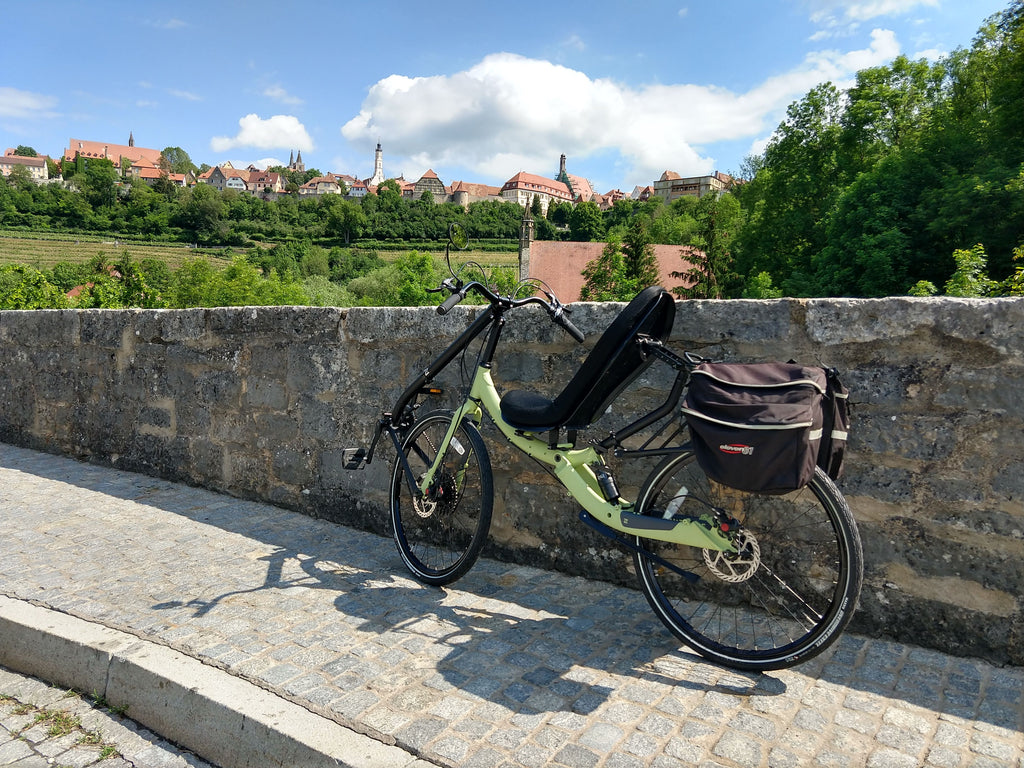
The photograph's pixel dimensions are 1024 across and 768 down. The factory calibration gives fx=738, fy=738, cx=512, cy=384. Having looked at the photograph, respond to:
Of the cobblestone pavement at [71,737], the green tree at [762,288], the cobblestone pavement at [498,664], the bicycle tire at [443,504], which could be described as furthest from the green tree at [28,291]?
the green tree at [762,288]

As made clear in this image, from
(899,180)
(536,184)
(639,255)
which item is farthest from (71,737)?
(536,184)

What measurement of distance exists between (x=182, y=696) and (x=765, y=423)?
1996 millimetres

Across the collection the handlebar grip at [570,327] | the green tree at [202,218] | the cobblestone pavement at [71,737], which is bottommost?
the cobblestone pavement at [71,737]

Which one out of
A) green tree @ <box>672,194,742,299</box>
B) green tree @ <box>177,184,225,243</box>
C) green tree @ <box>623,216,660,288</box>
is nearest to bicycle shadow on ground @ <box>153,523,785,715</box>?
green tree @ <box>672,194,742,299</box>

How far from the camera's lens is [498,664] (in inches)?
98.2

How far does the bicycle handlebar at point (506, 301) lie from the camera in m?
2.90

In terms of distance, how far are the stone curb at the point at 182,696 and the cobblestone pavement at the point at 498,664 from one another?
70mm

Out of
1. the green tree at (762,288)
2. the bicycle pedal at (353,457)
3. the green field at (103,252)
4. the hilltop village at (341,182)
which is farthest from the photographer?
the hilltop village at (341,182)

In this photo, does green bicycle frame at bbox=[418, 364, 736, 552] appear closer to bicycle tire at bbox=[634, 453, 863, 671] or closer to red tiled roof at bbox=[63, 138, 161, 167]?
bicycle tire at bbox=[634, 453, 863, 671]

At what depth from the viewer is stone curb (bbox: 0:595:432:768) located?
2.05 m

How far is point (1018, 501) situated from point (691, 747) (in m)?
1.34

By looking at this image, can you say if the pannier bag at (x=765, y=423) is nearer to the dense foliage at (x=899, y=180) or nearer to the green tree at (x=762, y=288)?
the dense foliage at (x=899, y=180)

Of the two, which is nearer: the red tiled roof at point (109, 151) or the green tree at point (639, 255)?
the green tree at point (639, 255)

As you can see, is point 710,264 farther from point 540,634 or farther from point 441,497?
point 540,634
